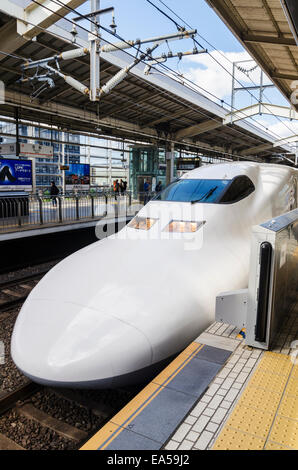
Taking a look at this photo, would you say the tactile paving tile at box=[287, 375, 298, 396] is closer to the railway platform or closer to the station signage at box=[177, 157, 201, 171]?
the railway platform

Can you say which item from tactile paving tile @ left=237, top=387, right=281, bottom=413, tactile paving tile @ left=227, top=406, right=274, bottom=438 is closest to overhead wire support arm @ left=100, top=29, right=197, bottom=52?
tactile paving tile @ left=237, top=387, right=281, bottom=413

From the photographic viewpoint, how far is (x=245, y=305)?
4.59 meters

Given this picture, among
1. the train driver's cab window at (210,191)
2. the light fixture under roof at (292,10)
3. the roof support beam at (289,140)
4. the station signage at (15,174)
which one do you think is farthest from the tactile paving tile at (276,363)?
the roof support beam at (289,140)

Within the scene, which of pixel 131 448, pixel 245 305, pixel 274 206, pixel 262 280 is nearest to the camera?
pixel 131 448

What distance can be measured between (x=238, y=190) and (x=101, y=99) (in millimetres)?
12871

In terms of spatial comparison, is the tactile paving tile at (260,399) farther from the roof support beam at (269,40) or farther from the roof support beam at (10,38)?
the roof support beam at (10,38)

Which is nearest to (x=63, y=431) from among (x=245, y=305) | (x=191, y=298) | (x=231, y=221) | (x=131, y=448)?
(x=131, y=448)

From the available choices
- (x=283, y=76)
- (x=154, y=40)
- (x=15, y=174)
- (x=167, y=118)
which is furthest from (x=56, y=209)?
(x=167, y=118)

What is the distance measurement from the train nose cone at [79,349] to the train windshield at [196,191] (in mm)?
3400

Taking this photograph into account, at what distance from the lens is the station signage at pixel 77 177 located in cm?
1872

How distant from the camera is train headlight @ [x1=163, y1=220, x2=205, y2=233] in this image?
20.2ft

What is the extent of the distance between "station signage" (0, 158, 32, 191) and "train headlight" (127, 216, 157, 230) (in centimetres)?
922
